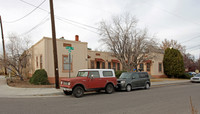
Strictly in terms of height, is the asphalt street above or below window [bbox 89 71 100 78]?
below

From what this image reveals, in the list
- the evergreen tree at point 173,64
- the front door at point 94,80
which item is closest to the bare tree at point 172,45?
the evergreen tree at point 173,64

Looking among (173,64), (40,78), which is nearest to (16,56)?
(40,78)

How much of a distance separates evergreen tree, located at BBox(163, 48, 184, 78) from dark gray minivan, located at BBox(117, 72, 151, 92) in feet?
59.1

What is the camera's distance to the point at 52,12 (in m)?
13.8

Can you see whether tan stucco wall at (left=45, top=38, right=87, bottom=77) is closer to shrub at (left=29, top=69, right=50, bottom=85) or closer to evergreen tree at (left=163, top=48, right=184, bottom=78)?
shrub at (left=29, top=69, right=50, bottom=85)

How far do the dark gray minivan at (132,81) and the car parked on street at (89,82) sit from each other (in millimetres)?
1200

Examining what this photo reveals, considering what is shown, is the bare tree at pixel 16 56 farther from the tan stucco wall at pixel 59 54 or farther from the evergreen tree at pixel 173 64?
the evergreen tree at pixel 173 64

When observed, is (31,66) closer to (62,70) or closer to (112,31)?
(62,70)

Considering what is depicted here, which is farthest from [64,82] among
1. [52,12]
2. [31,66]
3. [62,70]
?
[31,66]

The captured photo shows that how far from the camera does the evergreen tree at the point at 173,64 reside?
30500 millimetres

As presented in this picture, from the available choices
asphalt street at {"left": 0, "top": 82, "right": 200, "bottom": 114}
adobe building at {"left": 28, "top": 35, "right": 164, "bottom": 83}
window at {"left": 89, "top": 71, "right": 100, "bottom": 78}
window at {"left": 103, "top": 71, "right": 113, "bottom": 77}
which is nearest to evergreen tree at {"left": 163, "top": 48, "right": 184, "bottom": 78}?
adobe building at {"left": 28, "top": 35, "right": 164, "bottom": 83}

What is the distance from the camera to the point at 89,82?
36.9ft

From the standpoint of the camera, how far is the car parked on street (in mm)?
10547

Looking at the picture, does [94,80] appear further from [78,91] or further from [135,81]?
[135,81]
